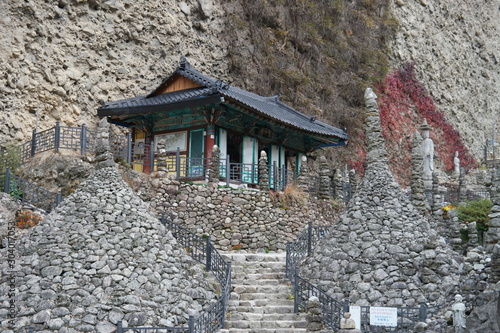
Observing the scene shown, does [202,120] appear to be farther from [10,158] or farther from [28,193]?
[28,193]

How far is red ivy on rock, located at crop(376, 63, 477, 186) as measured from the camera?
3919 cm

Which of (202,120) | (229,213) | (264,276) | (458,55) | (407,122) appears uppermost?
(458,55)

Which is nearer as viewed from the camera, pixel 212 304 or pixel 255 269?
pixel 212 304

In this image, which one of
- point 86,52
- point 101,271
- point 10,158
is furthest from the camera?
Result: point 86,52

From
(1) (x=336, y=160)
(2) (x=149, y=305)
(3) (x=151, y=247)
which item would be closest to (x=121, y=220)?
(3) (x=151, y=247)

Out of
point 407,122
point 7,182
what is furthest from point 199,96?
point 407,122

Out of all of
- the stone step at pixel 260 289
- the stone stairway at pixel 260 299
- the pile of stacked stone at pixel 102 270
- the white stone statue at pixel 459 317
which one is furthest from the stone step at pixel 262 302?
the white stone statue at pixel 459 317

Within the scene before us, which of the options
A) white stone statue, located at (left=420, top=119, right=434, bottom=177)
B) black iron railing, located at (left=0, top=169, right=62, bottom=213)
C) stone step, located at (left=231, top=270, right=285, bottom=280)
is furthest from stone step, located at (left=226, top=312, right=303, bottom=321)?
white stone statue, located at (left=420, top=119, right=434, bottom=177)

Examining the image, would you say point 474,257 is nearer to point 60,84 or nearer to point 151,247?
point 151,247

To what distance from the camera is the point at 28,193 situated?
1669 centimetres

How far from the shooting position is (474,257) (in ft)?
34.6

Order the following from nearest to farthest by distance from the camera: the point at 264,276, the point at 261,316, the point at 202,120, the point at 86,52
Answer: the point at 261,316, the point at 264,276, the point at 202,120, the point at 86,52

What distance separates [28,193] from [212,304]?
294 inches

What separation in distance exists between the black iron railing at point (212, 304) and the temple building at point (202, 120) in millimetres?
5281
